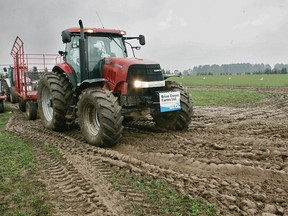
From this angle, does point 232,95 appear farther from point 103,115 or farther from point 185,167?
point 185,167

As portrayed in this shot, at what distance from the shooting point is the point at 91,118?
7.23 m

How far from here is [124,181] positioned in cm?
468

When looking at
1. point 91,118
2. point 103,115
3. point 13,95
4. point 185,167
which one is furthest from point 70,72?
point 13,95

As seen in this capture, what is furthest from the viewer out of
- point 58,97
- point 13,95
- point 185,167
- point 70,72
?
point 13,95

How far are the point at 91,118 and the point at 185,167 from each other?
280 centimetres

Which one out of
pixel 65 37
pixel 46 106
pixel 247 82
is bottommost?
pixel 46 106

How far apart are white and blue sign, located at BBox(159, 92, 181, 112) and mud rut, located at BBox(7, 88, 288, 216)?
A: 0.62 m

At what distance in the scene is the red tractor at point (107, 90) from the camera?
656 cm

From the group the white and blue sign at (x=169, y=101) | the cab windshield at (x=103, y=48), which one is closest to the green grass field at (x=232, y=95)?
the cab windshield at (x=103, y=48)

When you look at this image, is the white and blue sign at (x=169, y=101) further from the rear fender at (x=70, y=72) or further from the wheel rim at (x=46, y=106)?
the wheel rim at (x=46, y=106)

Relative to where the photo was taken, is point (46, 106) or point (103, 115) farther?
point (46, 106)

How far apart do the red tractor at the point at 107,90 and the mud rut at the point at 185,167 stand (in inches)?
15.3

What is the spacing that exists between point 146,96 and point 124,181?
2.93 metres

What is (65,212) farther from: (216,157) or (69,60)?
(69,60)
